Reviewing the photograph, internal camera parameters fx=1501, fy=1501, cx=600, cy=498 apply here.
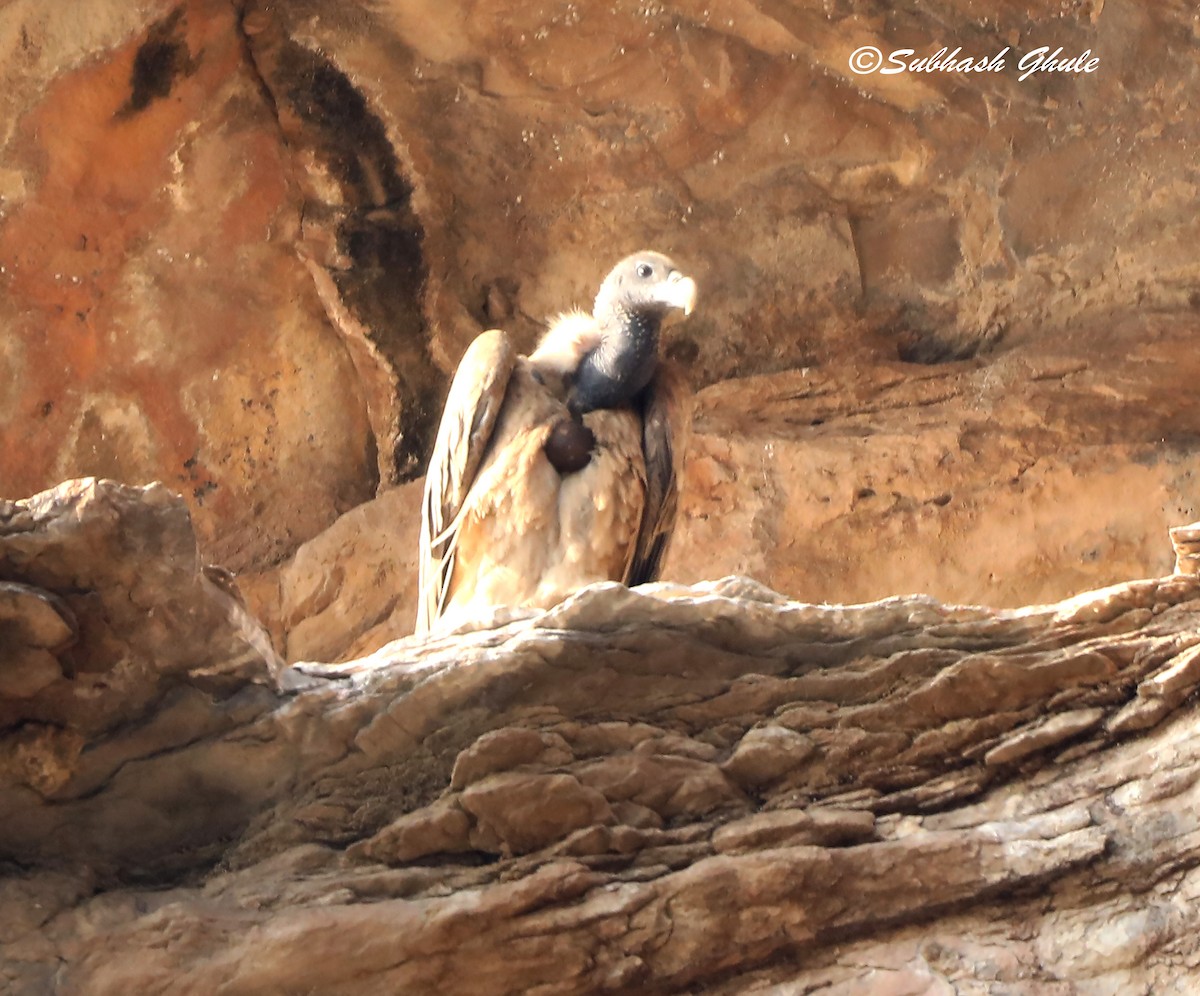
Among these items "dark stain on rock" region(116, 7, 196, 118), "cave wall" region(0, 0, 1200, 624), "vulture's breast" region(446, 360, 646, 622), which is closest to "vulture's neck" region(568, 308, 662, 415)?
"vulture's breast" region(446, 360, 646, 622)

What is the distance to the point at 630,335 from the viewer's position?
11.7 feet

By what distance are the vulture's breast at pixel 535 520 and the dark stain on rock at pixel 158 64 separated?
184cm

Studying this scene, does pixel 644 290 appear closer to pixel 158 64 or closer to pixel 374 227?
pixel 374 227

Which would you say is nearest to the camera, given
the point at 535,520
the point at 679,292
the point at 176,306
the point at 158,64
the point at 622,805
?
the point at 622,805

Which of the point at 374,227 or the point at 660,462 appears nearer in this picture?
the point at 660,462

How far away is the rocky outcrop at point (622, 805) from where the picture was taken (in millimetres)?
2041

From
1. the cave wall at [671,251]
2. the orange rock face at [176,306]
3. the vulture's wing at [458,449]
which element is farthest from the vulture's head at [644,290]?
the orange rock face at [176,306]

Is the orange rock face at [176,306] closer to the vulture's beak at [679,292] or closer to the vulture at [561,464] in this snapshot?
the vulture at [561,464]

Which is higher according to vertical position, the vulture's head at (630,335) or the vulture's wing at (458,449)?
the vulture's head at (630,335)

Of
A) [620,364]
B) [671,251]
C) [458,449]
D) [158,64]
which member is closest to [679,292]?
[620,364]

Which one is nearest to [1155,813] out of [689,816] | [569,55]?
[689,816]

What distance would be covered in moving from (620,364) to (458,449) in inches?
17.3

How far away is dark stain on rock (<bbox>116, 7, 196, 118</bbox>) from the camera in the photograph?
4.46 m
